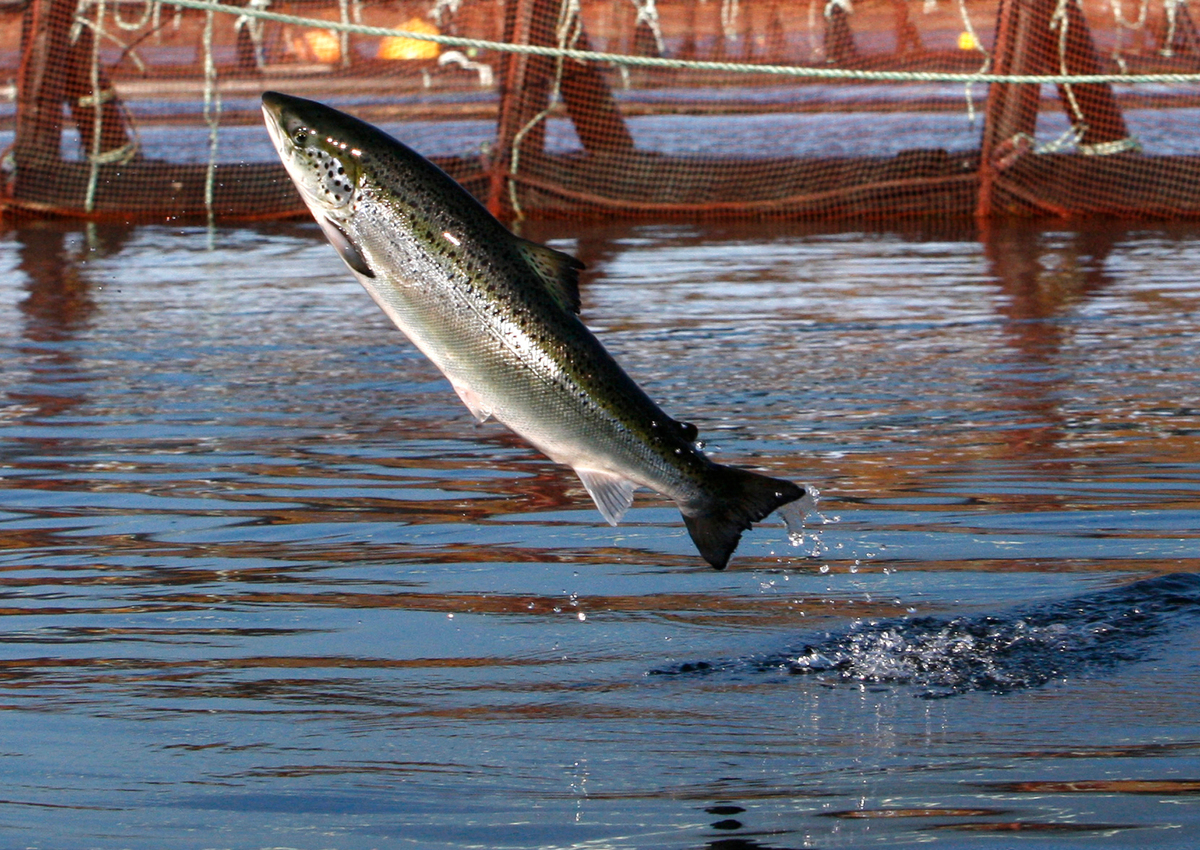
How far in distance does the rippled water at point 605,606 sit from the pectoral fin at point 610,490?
487mm

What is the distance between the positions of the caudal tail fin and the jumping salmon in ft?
0.57

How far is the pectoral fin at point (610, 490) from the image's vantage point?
153 inches

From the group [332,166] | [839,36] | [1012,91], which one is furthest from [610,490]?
[839,36]

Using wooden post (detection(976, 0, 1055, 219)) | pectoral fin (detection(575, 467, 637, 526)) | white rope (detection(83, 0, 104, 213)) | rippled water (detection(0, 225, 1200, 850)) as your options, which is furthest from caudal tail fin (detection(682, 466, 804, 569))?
white rope (detection(83, 0, 104, 213))

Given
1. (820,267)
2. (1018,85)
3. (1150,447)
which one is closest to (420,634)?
(1150,447)

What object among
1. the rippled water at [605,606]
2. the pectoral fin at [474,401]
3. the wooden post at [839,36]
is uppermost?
the wooden post at [839,36]

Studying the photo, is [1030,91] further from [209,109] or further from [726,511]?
[726,511]

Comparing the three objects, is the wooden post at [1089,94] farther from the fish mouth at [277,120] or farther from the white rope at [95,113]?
the fish mouth at [277,120]

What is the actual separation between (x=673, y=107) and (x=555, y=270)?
15.1 meters

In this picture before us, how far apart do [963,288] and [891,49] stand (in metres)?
5.40

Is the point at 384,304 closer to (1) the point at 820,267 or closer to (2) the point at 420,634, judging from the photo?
(2) the point at 420,634

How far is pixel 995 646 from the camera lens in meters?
4.71

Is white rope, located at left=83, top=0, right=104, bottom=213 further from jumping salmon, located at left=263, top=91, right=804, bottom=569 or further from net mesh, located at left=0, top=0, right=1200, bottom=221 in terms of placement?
jumping salmon, located at left=263, top=91, right=804, bottom=569

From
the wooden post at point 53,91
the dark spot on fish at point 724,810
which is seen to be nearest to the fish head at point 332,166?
the dark spot on fish at point 724,810
